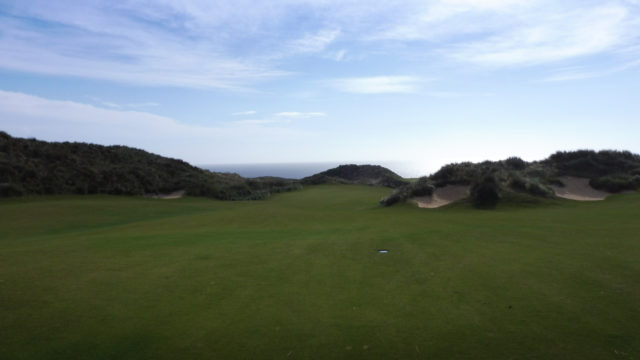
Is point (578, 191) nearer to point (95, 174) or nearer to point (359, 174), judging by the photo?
point (95, 174)

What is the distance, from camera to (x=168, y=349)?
531cm

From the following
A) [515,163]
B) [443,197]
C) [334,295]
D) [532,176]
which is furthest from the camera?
[515,163]

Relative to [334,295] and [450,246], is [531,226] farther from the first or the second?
[334,295]

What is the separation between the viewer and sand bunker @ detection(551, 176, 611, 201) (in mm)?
22872

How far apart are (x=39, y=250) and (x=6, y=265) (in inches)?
87.5

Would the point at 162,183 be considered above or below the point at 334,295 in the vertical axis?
above

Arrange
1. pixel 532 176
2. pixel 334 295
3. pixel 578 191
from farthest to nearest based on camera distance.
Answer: pixel 532 176
pixel 578 191
pixel 334 295

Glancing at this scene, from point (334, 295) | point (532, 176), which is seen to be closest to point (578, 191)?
point (532, 176)

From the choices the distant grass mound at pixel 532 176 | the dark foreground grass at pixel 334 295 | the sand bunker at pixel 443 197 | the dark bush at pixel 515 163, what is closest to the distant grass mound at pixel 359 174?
the dark bush at pixel 515 163

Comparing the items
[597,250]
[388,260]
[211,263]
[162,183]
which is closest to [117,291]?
[211,263]

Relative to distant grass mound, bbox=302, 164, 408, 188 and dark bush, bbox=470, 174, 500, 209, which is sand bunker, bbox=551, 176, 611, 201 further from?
distant grass mound, bbox=302, 164, 408, 188

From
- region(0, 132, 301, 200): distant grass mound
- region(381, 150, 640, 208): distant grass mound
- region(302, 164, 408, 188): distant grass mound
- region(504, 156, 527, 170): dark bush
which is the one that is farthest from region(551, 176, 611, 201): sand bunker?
region(302, 164, 408, 188): distant grass mound

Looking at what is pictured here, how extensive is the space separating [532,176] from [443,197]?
7.09m

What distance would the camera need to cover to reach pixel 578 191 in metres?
24.1
